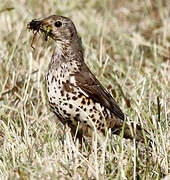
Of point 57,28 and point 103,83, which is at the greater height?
point 57,28

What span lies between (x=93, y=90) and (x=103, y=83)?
3.92 ft

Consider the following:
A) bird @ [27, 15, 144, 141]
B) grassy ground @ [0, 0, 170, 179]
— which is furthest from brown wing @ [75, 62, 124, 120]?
grassy ground @ [0, 0, 170, 179]

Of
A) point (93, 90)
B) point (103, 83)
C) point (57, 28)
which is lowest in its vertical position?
point (103, 83)

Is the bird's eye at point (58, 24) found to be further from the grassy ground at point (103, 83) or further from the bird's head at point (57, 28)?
the grassy ground at point (103, 83)

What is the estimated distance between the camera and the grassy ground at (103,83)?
3908mm

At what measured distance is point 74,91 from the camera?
14.5ft

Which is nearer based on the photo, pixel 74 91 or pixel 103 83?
pixel 74 91

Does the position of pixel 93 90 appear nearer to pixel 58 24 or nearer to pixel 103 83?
pixel 58 24

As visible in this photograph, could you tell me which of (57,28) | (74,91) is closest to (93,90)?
(74,91)

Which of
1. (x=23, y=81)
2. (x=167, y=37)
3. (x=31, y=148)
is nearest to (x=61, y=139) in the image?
(x=31, y=148)

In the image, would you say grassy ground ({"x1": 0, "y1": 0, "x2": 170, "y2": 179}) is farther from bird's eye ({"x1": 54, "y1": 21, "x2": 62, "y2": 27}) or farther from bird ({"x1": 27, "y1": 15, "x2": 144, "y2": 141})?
bird's eye ({"x1": 54, "y1": 21, "x2": 62, "y2": 27})

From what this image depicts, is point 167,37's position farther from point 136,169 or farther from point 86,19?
point 136,169

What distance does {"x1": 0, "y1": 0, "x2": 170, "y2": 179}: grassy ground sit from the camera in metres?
3.91

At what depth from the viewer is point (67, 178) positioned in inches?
142
